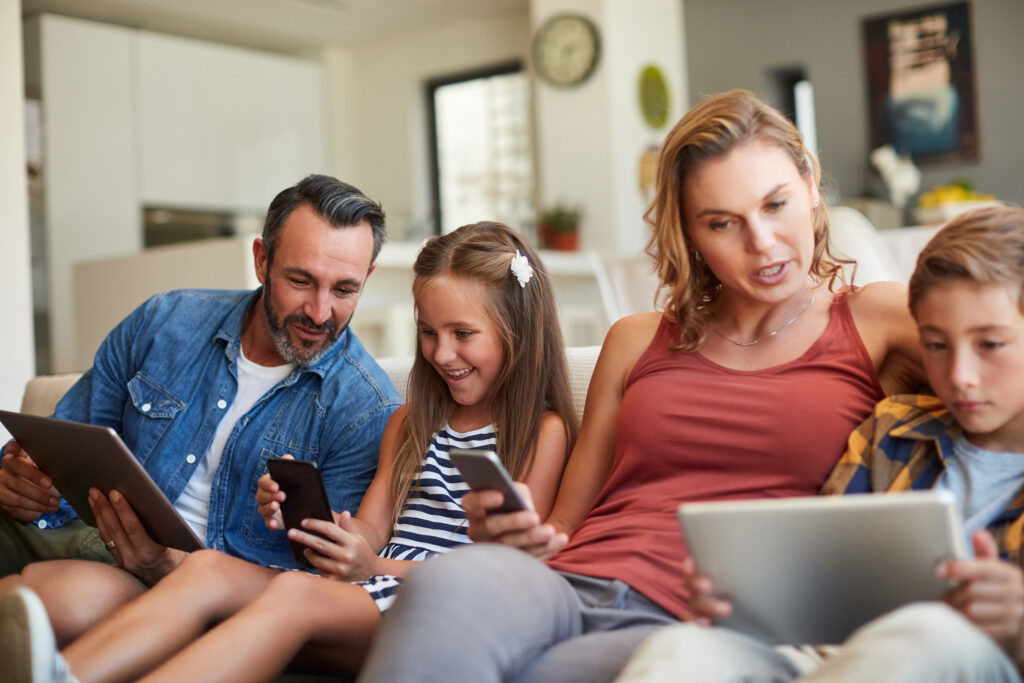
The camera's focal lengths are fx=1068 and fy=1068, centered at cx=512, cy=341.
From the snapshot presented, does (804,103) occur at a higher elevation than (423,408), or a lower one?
higher

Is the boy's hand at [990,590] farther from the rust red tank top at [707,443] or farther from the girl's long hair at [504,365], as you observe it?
the girl's long hair at [504,365]

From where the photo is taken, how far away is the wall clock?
5.93 metres

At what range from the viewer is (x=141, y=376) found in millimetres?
1990

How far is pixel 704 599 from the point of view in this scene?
3.60ft

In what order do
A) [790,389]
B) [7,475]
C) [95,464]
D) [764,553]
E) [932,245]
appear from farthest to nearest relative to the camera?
[7,475]
[95,464]
[790,389]
[932,245]
[764,553]

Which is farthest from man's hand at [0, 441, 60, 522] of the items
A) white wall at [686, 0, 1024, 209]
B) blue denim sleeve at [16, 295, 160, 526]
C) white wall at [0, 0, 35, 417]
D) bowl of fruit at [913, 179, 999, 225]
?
white wall at [686, 0, 1024, 209]

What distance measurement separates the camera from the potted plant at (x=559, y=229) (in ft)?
19.0

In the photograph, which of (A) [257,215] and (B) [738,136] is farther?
(A) [257,215]

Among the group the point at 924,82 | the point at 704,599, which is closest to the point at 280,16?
the point at 924,82

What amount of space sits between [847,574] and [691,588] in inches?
6.2

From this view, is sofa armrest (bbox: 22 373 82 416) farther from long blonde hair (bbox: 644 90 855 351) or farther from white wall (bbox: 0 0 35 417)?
long blonde hair (bbox: 644 90 855 351)

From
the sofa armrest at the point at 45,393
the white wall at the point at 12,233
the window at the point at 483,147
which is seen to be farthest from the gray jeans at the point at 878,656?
the window at the point at 483,147

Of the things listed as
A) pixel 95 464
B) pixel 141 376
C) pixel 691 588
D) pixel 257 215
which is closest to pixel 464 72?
pixel 257 215

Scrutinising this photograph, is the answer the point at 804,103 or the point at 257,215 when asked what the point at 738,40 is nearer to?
the point at 804,103
